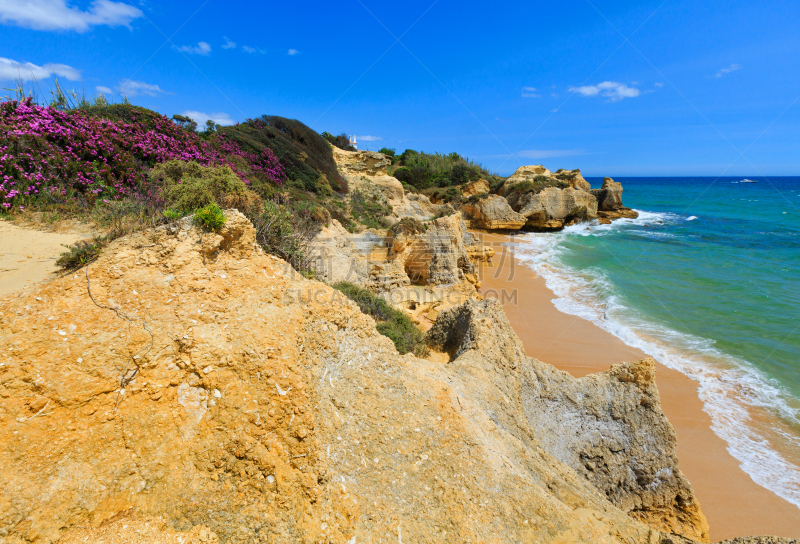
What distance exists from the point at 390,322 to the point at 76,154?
8924 mm

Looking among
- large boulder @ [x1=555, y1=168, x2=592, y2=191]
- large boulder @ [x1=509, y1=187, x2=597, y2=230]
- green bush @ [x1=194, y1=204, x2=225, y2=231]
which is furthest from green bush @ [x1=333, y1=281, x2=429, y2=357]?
large boulder @ [x1=555, y1=168, x2=592, y2=191]

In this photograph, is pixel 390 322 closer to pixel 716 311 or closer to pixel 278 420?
pixel 278 420

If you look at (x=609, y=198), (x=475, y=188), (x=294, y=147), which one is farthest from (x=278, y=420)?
(x=609, y=198)

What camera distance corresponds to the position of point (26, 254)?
5195 mm

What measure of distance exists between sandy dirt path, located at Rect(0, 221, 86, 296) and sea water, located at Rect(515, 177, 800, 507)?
11576 mm

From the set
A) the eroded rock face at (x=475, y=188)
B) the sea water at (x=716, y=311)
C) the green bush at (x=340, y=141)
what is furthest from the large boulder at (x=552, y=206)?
the green bush at (x=340, y=141)

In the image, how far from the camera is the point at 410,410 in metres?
3.71

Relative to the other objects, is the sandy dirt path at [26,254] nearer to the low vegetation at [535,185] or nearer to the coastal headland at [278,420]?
the coastal headland at [278,420]

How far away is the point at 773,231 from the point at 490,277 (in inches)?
1388

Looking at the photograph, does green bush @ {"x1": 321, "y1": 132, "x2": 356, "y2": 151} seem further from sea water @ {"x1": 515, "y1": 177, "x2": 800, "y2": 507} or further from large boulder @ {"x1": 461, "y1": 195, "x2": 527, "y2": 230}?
sea water @ {"x1": 515, "y1": 177, "x2": 800, "y2": 507}

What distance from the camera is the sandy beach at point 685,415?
224 inches

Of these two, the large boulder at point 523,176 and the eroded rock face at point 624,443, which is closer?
the eroded rock face at point 624,443

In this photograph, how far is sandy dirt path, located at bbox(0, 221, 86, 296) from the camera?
4148mm

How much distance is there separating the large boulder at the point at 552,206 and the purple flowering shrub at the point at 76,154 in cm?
2744
